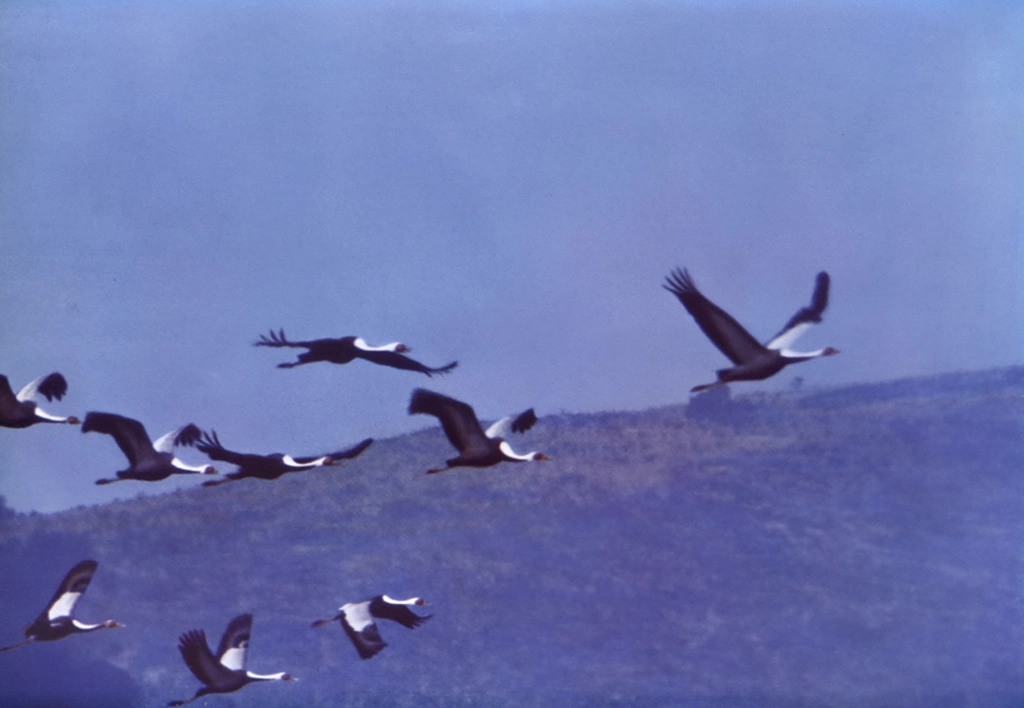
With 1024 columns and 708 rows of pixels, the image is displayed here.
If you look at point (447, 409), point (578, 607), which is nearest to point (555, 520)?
point (578, 607)

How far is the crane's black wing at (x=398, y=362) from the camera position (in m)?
2.99

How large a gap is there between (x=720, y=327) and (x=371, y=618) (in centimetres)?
133

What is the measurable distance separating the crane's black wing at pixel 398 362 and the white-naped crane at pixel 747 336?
0.71m

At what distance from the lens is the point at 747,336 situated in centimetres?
286

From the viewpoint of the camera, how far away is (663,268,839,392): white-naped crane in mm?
2852

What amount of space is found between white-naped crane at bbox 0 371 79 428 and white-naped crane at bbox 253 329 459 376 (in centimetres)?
61

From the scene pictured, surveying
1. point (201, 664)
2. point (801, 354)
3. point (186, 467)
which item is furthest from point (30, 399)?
point (801, 354)

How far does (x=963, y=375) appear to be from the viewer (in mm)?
2982

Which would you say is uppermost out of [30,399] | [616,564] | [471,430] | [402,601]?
[30,399]

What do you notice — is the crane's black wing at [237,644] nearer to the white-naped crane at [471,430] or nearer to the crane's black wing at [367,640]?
the crane's black wing at [367,640]

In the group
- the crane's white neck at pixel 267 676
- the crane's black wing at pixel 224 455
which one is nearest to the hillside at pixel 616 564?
the crane's white neck at pixel 267 676

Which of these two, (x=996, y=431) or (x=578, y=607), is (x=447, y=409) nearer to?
(x=578, y=607)

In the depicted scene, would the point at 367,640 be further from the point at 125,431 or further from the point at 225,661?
the point at 125,431

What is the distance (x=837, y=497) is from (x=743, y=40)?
4.52 feet
